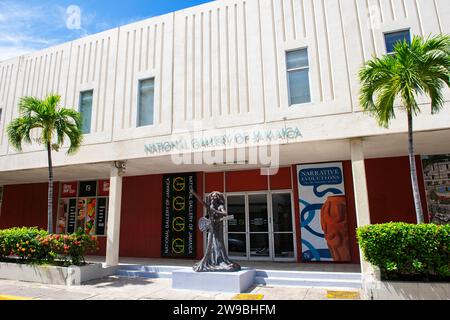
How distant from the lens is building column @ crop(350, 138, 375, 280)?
25.4 ft

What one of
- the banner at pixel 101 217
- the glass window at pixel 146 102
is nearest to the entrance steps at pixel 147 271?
the banner at pixel 101 217

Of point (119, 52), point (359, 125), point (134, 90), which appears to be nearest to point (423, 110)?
point (359, 125)

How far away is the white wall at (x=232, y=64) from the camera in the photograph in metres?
8.54

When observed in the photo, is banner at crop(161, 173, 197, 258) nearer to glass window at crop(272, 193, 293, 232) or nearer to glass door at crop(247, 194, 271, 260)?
glass door at crop(247, 194, 271, 260)

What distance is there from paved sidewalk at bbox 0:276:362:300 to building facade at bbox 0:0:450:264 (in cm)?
197

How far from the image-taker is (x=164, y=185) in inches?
535

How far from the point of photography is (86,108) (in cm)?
1223

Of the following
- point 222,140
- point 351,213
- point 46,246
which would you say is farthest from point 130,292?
point 351,213

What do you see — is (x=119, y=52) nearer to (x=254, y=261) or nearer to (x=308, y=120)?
(x=308, y=120)

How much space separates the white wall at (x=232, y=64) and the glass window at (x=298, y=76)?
0.23 m

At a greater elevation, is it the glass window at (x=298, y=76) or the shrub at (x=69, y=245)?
the glass window at (x=298, y=76)

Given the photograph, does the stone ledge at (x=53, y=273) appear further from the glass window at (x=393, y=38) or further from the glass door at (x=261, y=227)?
the glass window at (x=393, y=38)

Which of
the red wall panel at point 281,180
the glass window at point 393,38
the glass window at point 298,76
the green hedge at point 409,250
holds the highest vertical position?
the glass window at point 393,38

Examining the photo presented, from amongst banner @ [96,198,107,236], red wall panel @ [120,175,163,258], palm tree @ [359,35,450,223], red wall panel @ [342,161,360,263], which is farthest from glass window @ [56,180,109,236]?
palm tree @ [359,35,450,223]
